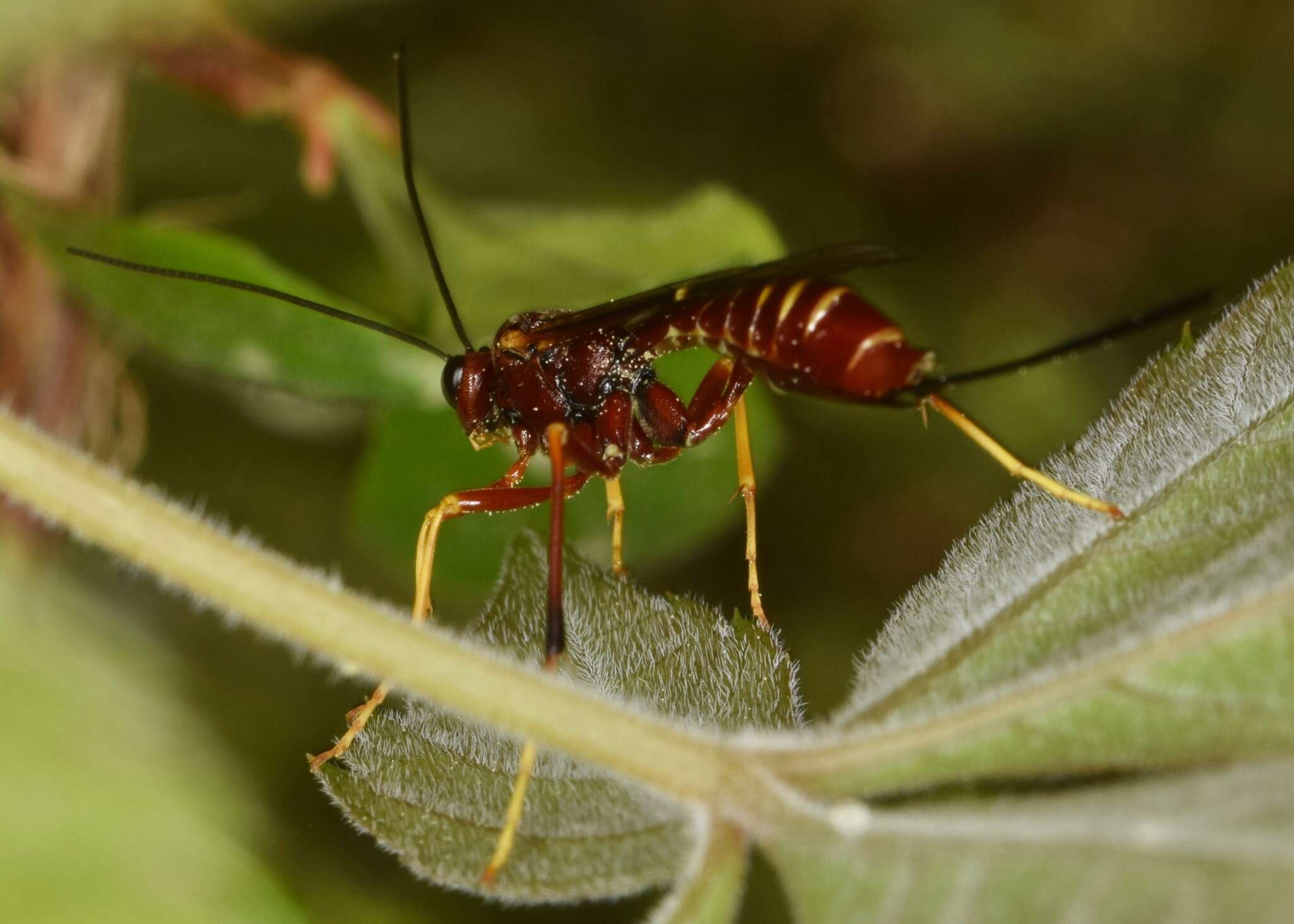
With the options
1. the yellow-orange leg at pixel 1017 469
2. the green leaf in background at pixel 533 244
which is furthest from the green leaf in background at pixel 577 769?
the green leaf in background at pixel 533 244

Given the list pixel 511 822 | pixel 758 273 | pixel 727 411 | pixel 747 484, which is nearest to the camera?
pixel 511 822

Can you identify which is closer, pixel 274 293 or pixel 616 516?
pixel 274 293

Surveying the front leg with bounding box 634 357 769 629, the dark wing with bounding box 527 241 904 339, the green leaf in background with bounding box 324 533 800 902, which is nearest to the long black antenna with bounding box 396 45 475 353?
the dark wing with bounding box 527 241 904 339

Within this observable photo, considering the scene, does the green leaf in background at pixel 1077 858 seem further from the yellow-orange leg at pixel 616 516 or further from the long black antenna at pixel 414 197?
the long black antenna at pixel 414 197

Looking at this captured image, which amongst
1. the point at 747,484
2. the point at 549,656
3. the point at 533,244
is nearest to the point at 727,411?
the point at 747,484

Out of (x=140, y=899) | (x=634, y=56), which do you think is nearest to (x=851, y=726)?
(x=140, y=899)

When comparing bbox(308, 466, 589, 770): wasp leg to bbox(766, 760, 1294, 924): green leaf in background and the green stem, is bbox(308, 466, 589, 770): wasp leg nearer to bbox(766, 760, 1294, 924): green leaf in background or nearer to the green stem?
the green stem

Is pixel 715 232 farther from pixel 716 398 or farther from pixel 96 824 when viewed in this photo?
pixel 96 824

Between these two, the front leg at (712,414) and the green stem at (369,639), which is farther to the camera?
the front leg at (712,414)
